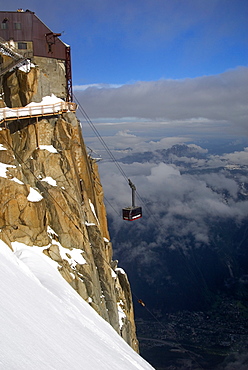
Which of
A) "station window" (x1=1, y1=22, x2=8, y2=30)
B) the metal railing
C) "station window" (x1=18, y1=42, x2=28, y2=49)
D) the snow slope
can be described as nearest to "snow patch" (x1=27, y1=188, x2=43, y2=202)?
the snow slope

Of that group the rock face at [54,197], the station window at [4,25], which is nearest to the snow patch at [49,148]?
the rock face at [54,197]

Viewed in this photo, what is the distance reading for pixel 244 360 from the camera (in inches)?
5595

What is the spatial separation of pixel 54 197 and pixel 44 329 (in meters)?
17.4

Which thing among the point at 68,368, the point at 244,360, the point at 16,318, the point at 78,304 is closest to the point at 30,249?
the point at 78,304

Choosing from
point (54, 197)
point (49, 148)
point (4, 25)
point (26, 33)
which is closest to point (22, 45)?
point (26, 33)

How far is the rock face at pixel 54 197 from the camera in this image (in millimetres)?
25797

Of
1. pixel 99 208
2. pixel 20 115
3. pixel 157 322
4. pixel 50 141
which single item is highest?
pixel 20 115

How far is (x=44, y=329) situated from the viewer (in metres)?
13.1

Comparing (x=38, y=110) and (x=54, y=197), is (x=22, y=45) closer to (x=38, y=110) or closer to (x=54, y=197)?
(x=38, y=110)

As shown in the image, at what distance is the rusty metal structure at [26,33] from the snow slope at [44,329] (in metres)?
26.8

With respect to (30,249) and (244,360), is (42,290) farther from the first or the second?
(244,360)

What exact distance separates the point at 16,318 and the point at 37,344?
1527 mm

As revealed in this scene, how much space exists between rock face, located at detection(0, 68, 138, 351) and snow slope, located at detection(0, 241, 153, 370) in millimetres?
4579

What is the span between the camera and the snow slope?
33.1 ft
